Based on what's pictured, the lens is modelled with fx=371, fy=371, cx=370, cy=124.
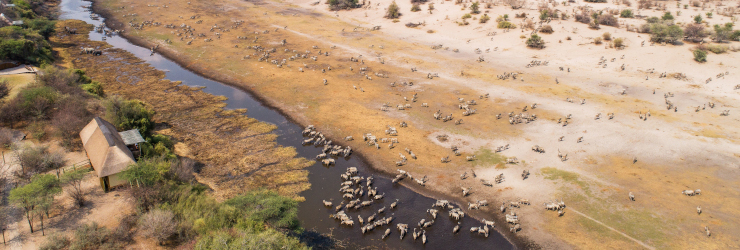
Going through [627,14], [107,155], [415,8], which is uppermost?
[627,14]

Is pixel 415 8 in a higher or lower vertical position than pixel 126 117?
higher

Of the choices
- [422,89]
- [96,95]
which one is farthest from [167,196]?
[422,89]

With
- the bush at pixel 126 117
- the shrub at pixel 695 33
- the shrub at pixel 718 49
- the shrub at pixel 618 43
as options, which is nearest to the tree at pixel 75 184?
the bush at pixel 126 117

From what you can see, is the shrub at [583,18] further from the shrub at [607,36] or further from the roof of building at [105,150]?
the roof of building at [105,150]

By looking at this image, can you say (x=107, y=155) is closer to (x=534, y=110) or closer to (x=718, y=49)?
(x=534, y=110)

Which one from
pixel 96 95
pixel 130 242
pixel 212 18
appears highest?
pixel 212 18

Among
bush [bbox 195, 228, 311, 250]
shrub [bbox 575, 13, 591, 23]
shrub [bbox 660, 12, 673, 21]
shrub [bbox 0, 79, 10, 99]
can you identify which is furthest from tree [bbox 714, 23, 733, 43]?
shrub [bbox 0, 79, 10, 99]

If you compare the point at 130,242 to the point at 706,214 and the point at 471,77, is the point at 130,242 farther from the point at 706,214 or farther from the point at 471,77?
the point at 471,77

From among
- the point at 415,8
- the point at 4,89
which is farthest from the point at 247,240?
the point at 415,8
